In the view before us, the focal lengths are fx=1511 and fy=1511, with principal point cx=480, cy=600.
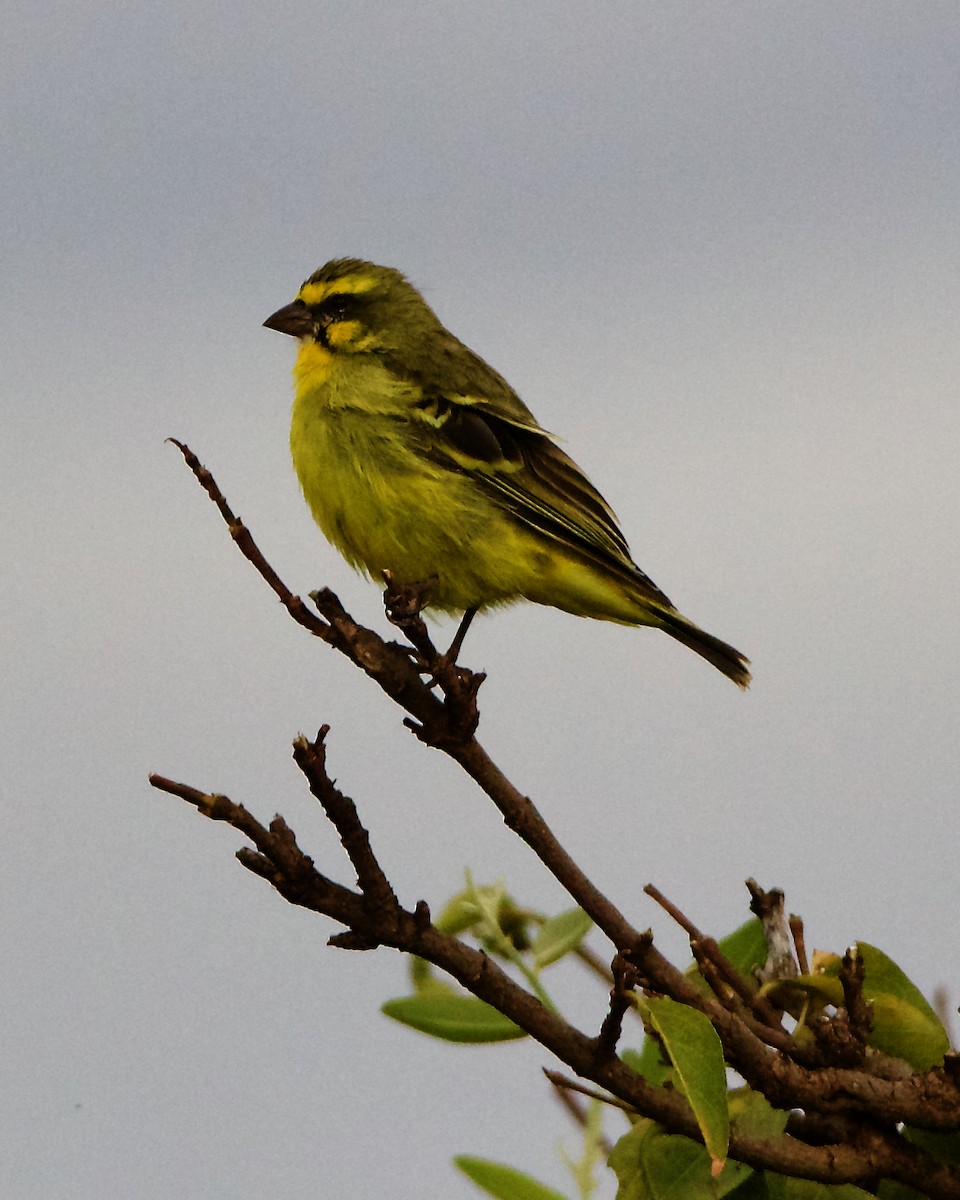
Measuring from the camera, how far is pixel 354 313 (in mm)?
5250

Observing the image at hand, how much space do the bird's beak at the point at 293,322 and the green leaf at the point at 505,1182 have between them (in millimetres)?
3426

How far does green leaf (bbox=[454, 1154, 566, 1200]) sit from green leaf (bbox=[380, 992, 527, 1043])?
186 mm

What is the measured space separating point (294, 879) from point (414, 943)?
198mm

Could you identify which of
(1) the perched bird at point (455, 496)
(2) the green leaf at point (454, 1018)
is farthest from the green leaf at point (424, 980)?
(1) the perched bird at point (455, 496)

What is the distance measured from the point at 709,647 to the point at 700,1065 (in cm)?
285

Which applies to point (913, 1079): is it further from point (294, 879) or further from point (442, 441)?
point (442, 441)

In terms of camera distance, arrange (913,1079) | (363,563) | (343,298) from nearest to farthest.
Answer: (913,1079) < (363,563) < (343,298)

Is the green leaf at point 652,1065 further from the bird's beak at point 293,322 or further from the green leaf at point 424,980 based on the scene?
the bird's beak at point 293,322

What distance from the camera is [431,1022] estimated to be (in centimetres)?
239

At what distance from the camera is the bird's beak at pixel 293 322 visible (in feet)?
17.1

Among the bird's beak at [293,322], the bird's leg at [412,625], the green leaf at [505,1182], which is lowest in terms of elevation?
the green leaf at [505,1182]

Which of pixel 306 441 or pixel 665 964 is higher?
pixel 306 441

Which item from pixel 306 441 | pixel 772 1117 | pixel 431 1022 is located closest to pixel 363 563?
pixel 306 441

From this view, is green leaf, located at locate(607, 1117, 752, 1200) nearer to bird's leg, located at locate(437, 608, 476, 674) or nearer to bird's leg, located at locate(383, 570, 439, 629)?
bird's leg, located at locate(383, 570, 439, 629)
